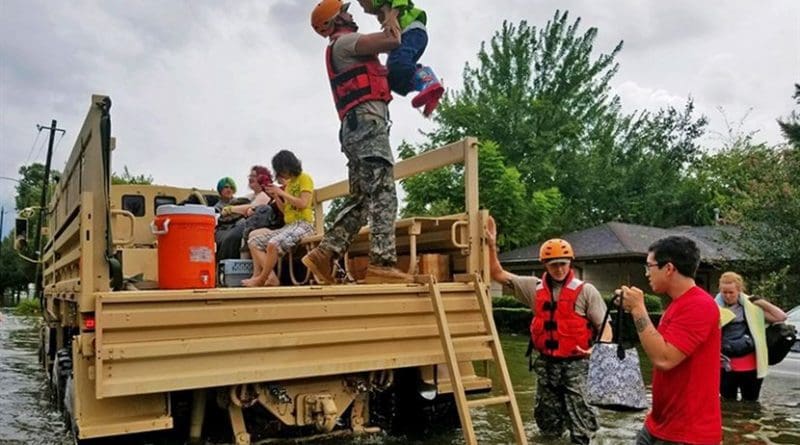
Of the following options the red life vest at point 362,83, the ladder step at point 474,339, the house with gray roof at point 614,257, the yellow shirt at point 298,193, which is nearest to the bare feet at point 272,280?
the yellow shirt at point 298,193

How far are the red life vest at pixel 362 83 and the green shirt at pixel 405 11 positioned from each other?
12.1 inches

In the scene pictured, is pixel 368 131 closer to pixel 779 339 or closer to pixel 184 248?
pixel 184 248

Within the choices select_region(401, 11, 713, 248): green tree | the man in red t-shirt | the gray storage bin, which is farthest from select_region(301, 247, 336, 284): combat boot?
select_region(401, 11, 713, 248): green tree

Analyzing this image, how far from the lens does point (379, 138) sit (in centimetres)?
457

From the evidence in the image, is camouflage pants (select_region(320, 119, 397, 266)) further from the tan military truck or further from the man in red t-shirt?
the man in red t-shirt

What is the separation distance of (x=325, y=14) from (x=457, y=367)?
2352mm

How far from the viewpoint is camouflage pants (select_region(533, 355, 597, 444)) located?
4.80 meters

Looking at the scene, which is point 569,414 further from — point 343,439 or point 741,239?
point 741,239

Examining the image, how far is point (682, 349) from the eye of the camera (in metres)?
2.84

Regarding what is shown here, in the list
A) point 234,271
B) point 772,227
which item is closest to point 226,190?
point 234,271

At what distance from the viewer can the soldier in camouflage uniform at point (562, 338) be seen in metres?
4.81

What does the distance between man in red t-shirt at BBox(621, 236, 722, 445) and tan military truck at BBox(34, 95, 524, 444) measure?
107 centimetres

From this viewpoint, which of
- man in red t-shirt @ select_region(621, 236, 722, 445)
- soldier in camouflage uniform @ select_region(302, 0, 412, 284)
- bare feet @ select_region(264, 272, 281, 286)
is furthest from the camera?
bare feet @ select_region(264, 272, 281, 286)

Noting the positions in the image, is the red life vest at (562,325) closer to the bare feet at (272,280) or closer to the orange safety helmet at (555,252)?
the orange safety helmet at (555,252)
